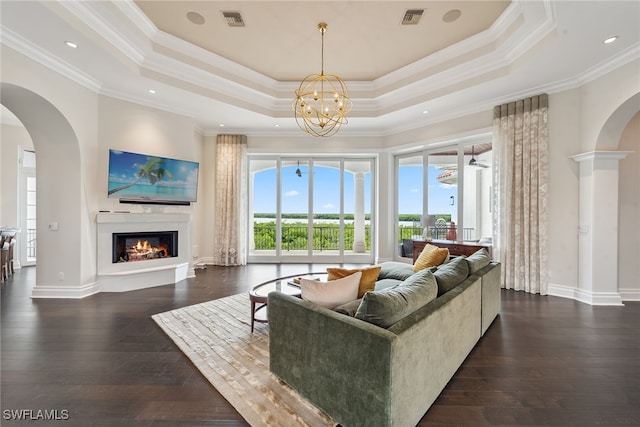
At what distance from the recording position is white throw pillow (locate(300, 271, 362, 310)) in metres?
→ 2.08

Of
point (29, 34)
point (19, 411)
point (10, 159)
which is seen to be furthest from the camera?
point (10, 159)

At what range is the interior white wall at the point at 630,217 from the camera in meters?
4.34

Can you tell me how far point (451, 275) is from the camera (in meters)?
2.53

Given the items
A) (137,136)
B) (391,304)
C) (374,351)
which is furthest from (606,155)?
(137,136)

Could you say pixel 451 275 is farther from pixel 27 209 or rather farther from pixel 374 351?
pixel 27 209

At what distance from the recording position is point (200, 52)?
456 centimetres

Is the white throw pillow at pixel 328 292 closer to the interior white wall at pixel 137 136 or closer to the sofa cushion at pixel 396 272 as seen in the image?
the sofa cushion at pixel 396 272

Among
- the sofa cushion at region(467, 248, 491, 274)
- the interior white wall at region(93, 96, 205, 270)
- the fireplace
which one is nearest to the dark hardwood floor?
the sofa cushion at region(467, 248, 491, 274)

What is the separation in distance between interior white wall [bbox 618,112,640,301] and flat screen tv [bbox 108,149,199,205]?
23.8ft

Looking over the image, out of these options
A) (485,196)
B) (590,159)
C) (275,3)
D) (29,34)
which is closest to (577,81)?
(590,159)

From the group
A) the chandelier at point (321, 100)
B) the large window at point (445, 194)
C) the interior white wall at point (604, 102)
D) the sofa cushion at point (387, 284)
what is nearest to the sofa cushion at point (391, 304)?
the sofa cushion at point (387, 284)

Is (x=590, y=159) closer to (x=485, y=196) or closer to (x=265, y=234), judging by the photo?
(x=485, y=196)

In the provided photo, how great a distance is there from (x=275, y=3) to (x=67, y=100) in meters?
3.27

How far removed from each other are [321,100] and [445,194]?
11.0 ft
